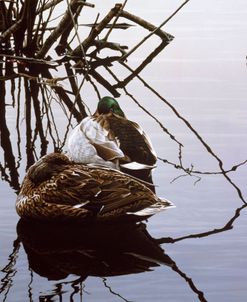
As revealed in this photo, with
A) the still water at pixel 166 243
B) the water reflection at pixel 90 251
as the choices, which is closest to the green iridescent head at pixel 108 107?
the still water at pixel 166 243

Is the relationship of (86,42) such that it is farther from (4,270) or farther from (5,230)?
(4,270)

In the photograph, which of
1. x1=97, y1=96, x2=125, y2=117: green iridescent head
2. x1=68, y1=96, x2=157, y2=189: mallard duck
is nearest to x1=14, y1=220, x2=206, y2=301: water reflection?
x1=68, y1=96, x2=157, y2=189: mallard duck

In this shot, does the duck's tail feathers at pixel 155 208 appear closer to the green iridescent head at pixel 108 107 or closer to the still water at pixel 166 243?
the still water at pixel 166 243

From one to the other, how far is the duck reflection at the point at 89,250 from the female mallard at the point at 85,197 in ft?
0.25

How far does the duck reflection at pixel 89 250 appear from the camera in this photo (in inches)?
166

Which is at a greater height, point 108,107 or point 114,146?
point 108,107

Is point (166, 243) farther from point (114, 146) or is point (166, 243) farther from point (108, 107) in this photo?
point (108, 107)

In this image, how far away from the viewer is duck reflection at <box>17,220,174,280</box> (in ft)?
13.9

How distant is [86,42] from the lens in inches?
348

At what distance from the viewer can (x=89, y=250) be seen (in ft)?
14.9

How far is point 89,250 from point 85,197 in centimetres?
41

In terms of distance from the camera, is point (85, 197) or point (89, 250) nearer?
point (89, 250)

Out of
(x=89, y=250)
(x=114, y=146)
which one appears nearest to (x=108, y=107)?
(x=114, y=146)

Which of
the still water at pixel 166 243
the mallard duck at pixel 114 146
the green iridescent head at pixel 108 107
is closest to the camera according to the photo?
the still water at pixel 166 243
